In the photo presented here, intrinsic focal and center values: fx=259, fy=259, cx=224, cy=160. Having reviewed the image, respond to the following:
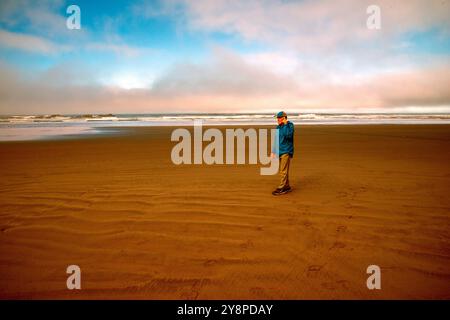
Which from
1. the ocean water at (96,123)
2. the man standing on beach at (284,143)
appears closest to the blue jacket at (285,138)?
the man standing on beach at (284,143)

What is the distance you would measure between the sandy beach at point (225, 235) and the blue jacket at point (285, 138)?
1048mm

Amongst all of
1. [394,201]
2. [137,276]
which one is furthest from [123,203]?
[394,201]

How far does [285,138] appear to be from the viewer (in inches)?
225

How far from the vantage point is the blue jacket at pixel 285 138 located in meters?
5.68

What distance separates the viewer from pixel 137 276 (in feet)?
10.5

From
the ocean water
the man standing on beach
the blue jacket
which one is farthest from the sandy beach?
the ocean water

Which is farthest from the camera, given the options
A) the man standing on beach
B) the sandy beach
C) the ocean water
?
the ocean water

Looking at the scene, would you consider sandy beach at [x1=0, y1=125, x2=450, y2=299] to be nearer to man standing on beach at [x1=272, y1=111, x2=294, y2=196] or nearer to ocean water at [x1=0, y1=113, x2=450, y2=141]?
man standing on beach at [x1=272, y1=111, x2=294, y2=196]

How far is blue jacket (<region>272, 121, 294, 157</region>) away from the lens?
18.6 feet

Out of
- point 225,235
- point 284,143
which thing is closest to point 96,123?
point 284,143

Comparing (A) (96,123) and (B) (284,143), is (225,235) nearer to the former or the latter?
(B) (284,143)

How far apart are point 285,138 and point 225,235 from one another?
266 cm

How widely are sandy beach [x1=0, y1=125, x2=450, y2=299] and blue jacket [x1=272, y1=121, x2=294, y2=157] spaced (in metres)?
1.05

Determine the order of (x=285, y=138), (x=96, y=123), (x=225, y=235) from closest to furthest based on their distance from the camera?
(x=225, y=235)
(x=285, y=138)
(x=96, y=123)
